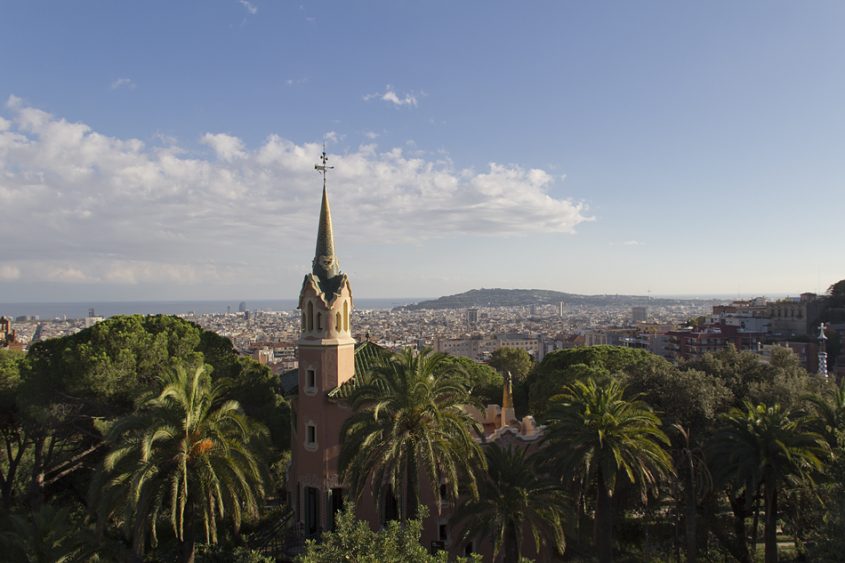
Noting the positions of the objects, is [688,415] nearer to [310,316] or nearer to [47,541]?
[310,316]

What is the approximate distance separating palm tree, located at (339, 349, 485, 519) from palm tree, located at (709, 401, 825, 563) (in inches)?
296

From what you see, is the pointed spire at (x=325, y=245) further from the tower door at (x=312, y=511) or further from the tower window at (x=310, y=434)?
the tower door at (x=312, y=511)

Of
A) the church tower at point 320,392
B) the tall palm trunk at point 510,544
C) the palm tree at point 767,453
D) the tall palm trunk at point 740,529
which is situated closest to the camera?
the tall palm trunk at point 510,544

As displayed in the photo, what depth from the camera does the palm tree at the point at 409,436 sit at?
14875mm

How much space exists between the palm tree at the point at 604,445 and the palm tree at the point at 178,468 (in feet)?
27.6

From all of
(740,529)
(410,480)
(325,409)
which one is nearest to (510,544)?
(410,480)

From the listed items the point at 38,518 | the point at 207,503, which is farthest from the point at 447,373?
the point at 38,518

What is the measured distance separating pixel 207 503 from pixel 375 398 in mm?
5022

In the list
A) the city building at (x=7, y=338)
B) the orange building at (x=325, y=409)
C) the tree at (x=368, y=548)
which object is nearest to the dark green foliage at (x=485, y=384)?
the orange building at (x=325, y=409)

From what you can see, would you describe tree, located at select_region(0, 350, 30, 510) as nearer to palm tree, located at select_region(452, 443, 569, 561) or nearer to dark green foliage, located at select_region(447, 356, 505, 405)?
palm tree, located at select_region(452, 443, 569, 561)

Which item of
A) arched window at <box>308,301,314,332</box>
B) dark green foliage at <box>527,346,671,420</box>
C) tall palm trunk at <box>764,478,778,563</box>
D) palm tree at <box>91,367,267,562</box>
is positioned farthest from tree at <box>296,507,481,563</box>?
dark green foliage at <box>527,346,671,420</box>

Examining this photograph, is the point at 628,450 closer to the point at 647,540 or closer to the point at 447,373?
the point at 447,373

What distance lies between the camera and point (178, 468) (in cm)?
1388

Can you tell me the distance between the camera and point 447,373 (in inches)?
651
